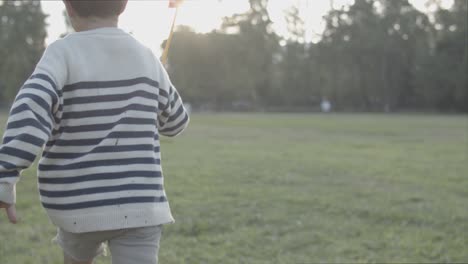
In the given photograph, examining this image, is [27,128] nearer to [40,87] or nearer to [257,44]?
[40,87]

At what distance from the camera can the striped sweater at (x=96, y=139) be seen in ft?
6.65

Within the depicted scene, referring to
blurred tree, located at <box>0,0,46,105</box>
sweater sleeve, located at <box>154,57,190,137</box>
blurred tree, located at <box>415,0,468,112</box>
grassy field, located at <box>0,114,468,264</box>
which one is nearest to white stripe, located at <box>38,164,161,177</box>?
sweater sleeve, located at <box>154,57,190,137</box>

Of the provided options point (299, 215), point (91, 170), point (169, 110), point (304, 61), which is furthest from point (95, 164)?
point (304, 61)

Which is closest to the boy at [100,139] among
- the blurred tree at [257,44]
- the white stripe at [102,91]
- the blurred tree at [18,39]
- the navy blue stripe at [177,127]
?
the white stripe at [102,91]

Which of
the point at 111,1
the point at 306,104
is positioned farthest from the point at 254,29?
the point at 111,1

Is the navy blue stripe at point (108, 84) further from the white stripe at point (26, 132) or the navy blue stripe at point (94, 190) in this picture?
the navy blue stripe at point (94, 190)

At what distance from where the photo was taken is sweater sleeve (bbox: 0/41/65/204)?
6.10 feet

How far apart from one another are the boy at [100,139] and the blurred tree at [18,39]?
60.4 meters

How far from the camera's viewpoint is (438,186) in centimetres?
760

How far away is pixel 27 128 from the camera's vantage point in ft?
6.14

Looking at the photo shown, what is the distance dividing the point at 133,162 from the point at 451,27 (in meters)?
51.3

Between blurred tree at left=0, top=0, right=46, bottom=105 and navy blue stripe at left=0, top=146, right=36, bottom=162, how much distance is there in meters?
60.6

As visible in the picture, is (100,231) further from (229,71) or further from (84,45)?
(229,71)

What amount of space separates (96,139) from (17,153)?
286mm
